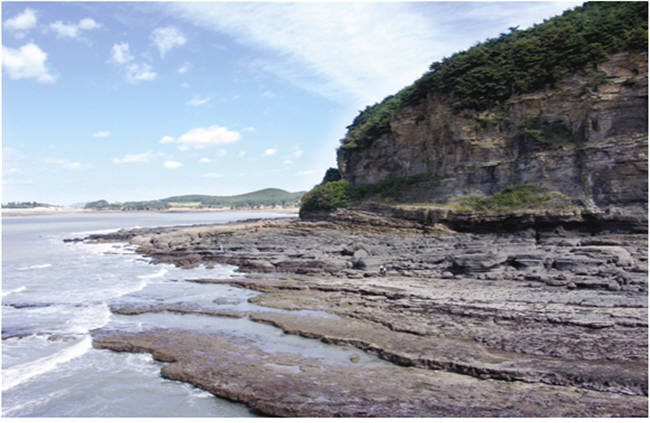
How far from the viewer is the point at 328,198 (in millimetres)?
45312

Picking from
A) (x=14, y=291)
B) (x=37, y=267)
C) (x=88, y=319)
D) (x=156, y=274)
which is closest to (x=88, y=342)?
(x=88, y=319)

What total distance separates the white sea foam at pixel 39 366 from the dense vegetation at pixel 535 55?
107ft

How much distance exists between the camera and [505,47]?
126 feet

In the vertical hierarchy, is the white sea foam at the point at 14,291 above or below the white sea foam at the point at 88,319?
above

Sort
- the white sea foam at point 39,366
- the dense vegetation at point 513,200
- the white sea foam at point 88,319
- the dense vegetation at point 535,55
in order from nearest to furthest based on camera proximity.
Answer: the white sea foam at point 39,366
the white sea foam at point 88,319
the dense vegetation at point 513,200
the dense vegetation at point 535,55

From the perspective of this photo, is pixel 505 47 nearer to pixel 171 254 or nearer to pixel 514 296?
pixel 514 296

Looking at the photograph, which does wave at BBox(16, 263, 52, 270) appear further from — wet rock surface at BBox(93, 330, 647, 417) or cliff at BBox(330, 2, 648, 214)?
cliff at BBox(330, 2, 648, 214)

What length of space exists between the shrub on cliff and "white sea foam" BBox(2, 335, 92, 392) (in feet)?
103

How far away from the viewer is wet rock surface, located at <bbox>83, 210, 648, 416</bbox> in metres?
9.39

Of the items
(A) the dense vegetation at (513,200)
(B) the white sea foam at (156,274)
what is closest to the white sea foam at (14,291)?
(B) the white sea foam at (156,274)

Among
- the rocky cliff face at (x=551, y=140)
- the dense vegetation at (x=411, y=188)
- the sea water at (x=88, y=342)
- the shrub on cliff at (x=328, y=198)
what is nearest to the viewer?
the sea water at (x=88, y=342)

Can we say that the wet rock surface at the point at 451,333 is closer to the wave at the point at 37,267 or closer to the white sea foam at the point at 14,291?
the white sea foam at the point at 14,291

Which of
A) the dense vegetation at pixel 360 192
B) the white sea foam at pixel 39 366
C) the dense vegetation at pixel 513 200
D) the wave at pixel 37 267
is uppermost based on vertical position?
the dense vegetation at pixel 360 192

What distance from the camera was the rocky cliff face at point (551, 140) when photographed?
2819 cm
